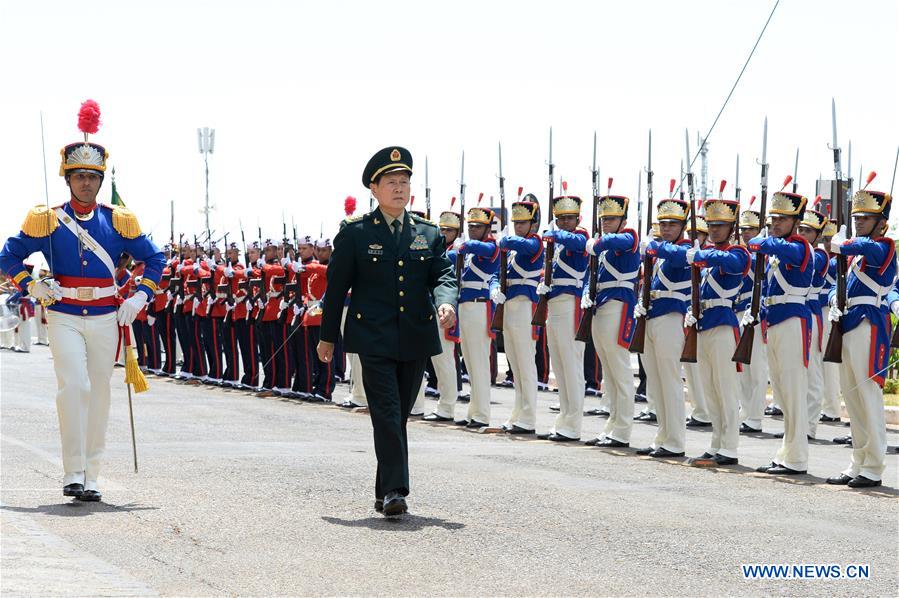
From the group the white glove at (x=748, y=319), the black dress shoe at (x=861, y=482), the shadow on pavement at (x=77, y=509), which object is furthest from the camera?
the white glove at (x=748, y=319)

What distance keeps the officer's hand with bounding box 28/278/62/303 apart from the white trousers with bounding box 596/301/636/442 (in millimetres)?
5612

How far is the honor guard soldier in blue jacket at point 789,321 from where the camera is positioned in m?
11.0

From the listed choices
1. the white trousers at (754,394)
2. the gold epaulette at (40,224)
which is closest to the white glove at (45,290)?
the gold epaulette at (40,224)

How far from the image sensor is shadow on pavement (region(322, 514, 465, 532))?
26.1ft

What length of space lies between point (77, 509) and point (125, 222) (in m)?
1.95

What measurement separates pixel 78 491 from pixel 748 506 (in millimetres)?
4174

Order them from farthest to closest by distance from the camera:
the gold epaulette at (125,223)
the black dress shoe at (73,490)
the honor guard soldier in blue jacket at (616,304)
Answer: the honor guard soldier in blue jacket at (616,304) → the gold epaulette at (125,223) → the black dress shoe at (73,490)

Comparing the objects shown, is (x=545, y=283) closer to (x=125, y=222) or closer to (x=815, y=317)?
(x=815, y=317)

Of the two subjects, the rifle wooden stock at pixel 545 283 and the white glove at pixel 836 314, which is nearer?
the white glove at pixel 836 314

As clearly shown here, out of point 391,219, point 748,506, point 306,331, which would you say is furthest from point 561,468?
point 306,331

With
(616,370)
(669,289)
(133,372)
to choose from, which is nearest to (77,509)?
(133,372)

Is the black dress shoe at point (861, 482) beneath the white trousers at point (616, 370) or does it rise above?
beneath

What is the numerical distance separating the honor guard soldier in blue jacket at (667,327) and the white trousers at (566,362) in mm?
1138

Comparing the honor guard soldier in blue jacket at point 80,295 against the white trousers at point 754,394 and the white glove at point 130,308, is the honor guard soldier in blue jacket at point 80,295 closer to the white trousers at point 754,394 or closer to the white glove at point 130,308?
the white glove at point 130,308
